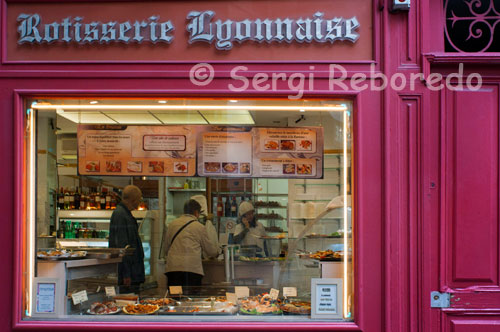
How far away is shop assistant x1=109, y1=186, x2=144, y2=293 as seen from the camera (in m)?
7.16

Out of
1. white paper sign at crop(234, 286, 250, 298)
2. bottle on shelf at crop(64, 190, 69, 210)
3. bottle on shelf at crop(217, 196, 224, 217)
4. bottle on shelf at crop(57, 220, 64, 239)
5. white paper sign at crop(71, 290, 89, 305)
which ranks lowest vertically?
white paper sign at crop(234, 286, 250, 298)

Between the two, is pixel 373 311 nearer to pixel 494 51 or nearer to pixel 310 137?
pixel 310 137

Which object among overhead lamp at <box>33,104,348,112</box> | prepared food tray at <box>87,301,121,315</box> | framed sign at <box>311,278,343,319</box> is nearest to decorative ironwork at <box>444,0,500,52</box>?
overhead lamp at <box>33,104,348,112</box>

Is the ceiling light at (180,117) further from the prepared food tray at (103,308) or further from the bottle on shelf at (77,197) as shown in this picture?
the prepared food tray at (103,308)

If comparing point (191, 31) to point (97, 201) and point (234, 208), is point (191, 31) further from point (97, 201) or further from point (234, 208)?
point (97, 201)

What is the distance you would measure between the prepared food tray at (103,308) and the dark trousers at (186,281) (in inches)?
33.4

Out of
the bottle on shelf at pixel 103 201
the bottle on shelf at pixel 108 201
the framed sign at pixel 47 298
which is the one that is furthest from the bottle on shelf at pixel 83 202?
the framed sign at pixel 47 298

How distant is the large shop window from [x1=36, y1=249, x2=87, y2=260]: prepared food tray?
3cm

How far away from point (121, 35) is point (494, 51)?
3788 mm

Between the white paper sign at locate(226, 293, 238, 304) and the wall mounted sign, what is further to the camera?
the white paper sign at locate(226, 293, 238, 304)

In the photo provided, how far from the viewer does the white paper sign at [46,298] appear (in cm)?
570

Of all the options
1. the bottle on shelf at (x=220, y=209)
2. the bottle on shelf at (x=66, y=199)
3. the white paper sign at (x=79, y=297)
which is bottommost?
the white paper sign at (x=79, y=297)

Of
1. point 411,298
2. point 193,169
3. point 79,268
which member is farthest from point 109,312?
point 411,298

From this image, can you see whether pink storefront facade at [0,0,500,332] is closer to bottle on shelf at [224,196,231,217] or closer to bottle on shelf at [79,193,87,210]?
bottle on shelf at [224,196,231,217]
